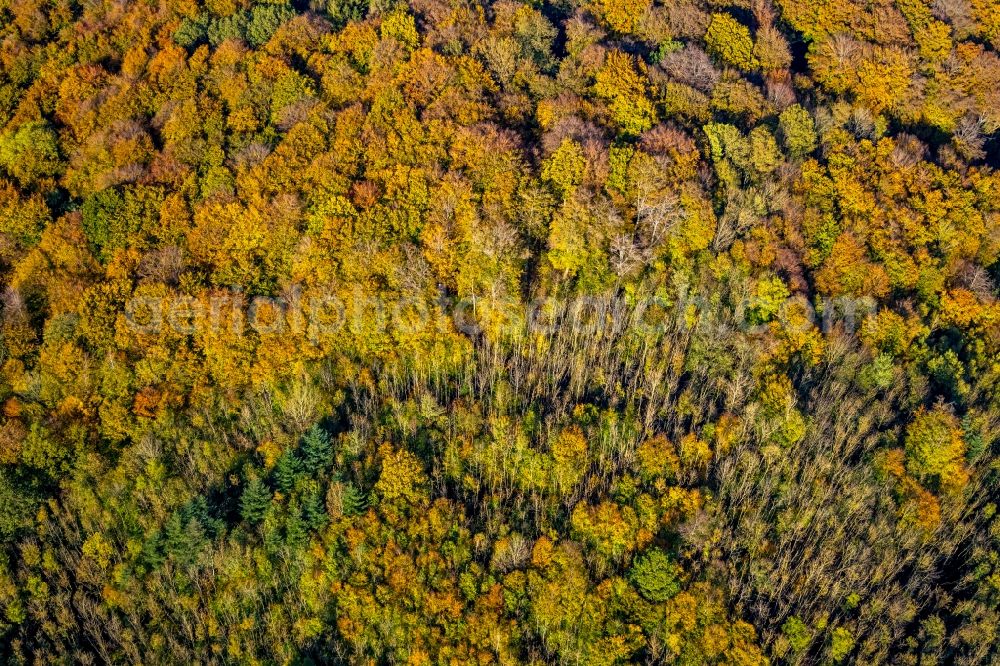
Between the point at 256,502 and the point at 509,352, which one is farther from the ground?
the point at 509,352

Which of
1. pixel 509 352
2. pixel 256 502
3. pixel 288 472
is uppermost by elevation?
pixel 509 352

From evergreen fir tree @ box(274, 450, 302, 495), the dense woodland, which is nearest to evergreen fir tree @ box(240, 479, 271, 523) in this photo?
the dense woodland

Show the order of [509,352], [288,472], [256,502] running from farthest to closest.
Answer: [509,352], [288,472], [256,502]

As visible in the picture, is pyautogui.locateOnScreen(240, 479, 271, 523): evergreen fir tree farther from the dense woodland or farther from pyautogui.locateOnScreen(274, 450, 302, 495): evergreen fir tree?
pyautogui.locateOnScreen(274, 450, 302, 495): evergreen fir tree

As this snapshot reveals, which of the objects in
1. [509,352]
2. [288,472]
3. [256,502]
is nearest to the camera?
[256,502]

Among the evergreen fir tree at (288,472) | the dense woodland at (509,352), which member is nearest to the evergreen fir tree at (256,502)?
the dense woodland at (509,352)

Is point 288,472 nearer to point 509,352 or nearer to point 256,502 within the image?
point 256,502

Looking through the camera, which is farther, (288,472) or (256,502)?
(288,472)

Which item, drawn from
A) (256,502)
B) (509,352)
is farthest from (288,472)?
(509,352)
